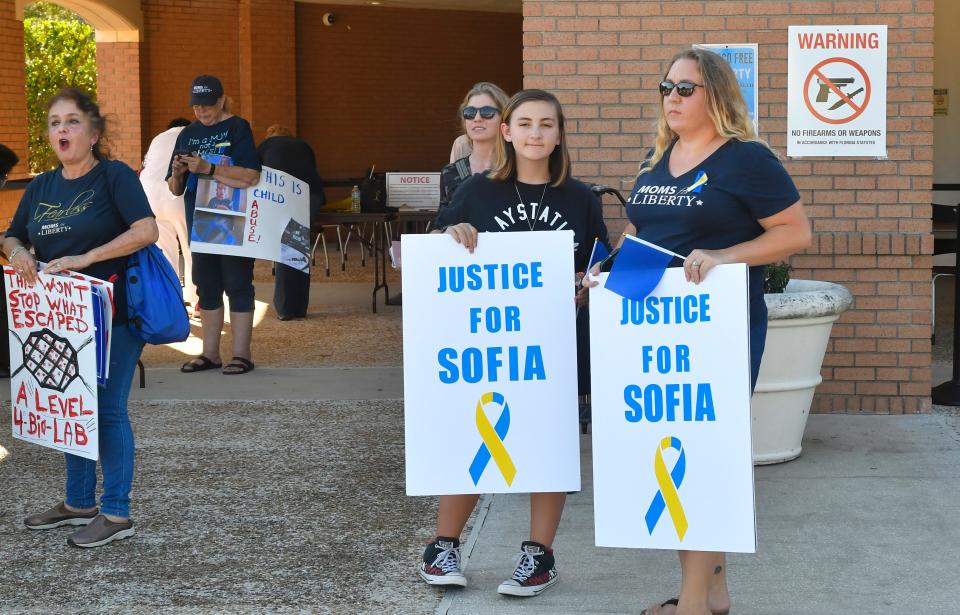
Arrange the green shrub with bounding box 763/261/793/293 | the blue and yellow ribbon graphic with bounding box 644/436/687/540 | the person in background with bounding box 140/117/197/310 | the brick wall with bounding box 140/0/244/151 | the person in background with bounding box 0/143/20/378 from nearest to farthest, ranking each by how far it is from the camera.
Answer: the blue and yellow ribbon graphic with bounding box 644/436/687/540, the green shrub with bounding box 763/261/793/293, the person in background with bounding box 0/143/20/378, the person in background with bounding box 140/117/197/310, the brick wall with bounding box 140/0/244/151

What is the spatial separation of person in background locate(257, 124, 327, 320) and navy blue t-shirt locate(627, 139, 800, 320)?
6.16 meters

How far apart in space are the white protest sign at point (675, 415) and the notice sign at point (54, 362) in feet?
6.64

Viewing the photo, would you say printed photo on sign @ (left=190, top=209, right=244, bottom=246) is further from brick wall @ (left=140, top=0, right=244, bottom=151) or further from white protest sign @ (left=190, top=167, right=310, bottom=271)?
brick wall @ (left=140, top=0, right=244, bottom=151)

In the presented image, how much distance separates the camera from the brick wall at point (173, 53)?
17.1m

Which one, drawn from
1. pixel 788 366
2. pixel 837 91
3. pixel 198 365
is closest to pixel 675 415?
pixel 788 366

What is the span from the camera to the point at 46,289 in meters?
4.84

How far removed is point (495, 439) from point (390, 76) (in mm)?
16606

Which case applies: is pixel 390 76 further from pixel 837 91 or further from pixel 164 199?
pixel 837 91

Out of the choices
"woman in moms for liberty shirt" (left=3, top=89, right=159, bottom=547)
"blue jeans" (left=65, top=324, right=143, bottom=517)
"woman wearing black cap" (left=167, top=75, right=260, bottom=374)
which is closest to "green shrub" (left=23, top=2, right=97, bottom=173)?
"woman wearing black cap" (left=167, top=75, right=260, bottom=374)

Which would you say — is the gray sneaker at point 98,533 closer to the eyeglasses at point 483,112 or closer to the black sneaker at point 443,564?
the black sneaker at point 443,564

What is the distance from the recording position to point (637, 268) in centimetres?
371

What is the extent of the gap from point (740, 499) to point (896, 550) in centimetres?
122

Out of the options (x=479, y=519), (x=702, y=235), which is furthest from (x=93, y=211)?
(x=702, y=235)

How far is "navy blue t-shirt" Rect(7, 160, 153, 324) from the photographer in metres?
4.79
